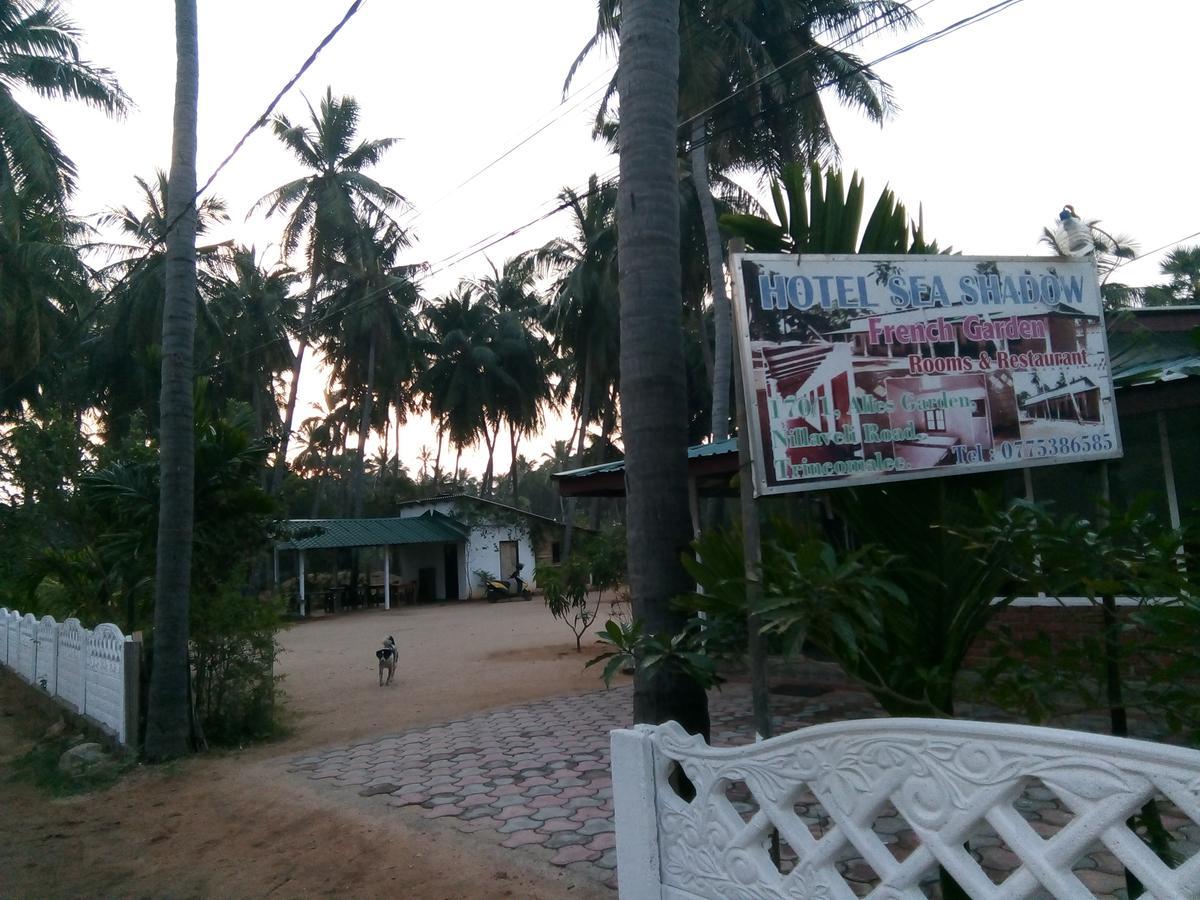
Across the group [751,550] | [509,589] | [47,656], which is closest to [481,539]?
[509,589]

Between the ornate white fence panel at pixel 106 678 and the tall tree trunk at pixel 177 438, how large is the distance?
495mm

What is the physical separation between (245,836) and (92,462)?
854cm

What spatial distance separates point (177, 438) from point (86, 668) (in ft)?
11.3

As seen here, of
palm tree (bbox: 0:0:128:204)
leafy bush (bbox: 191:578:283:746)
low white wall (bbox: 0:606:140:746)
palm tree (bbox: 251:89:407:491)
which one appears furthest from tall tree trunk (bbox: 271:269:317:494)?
leafy bush (bbox: 191:578:283:746)

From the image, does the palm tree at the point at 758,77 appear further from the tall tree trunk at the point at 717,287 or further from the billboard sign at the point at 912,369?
the billboard sign at the point at 912,369

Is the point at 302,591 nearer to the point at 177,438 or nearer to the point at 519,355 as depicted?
the point at 519,355

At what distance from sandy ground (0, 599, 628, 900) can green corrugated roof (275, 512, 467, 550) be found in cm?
1885

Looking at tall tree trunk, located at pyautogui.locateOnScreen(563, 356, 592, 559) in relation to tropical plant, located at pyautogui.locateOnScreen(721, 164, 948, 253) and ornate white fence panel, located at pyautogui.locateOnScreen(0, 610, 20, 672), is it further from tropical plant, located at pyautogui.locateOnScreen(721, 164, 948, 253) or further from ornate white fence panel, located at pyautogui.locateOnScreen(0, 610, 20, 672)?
tropical plant, located at pyautogui.locateOnScreen(721, 164, 948, 253)

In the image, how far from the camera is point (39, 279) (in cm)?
2678

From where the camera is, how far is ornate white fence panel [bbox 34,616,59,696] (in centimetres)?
1202

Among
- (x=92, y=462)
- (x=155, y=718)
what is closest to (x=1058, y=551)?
(x=155, y=718)

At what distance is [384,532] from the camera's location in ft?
111

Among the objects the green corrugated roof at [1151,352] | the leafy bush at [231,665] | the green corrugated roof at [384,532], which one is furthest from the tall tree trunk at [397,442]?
the green corrugated roof at [1151,352]

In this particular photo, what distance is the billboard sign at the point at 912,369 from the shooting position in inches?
136
